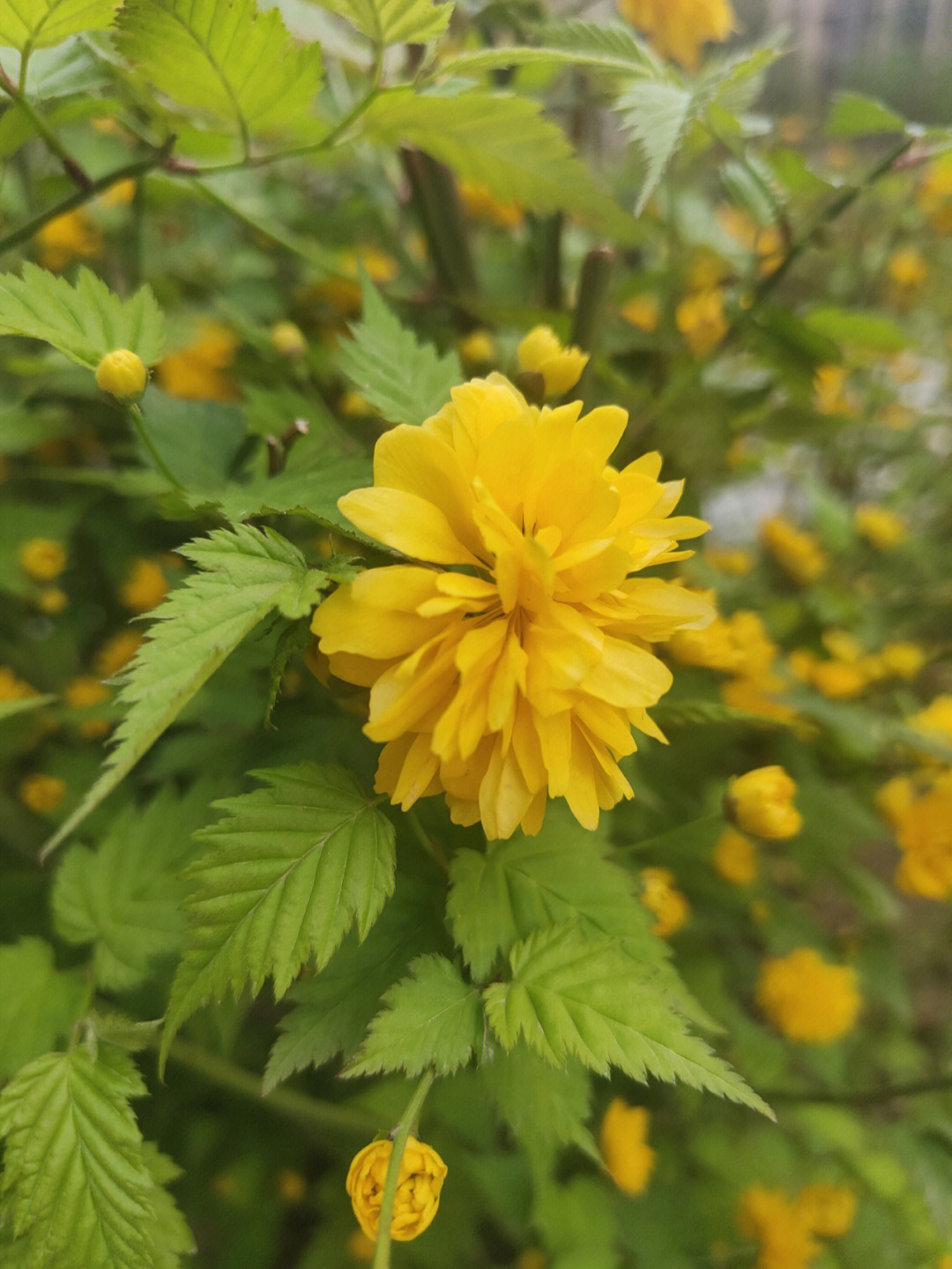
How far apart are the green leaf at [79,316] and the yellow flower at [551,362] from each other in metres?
0.19

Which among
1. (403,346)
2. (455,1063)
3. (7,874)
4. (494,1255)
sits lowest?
(494,1255)

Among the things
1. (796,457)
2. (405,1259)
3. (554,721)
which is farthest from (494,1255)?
(796,457)

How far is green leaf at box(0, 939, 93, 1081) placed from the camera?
16.8 inches

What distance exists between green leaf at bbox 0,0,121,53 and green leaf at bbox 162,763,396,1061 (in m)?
0.36

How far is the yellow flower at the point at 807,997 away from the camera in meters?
0.74

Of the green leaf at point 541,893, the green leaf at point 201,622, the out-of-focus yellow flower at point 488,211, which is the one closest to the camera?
the green leaf at point 201,622

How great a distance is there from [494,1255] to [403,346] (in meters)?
0.88

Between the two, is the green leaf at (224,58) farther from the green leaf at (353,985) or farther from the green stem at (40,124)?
the green leaf at (353,985)

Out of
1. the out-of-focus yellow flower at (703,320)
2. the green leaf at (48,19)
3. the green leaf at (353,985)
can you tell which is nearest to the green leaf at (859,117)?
the out-of-focus yellow flower at (703,320)

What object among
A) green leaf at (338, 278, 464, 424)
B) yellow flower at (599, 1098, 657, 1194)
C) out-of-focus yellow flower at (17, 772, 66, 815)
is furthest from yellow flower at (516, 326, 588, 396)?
yellow flower at (599, 1098, 657, 1194)

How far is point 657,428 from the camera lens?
2.13 ft

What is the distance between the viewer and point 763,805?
1.53 feet

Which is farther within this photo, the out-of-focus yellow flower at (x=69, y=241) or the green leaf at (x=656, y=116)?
the out-of-focus yellow flower at (x=69, y=241)

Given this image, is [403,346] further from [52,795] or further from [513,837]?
[52,795]
